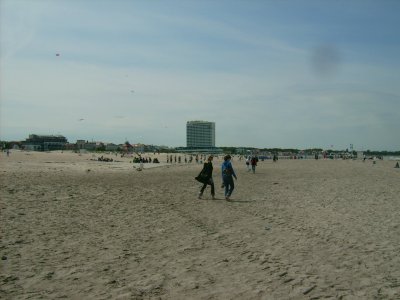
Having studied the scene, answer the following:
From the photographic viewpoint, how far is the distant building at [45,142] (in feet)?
561

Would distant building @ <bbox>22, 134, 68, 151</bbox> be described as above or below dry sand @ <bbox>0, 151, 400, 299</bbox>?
above

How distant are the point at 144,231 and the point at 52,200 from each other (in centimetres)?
592

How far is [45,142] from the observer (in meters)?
180

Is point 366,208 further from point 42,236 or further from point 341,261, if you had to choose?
point 42,236

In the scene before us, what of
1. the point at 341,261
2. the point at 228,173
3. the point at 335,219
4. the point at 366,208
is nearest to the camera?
the point at 341,261

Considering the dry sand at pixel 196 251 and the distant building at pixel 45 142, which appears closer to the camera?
the dry sand at pixel 196 251

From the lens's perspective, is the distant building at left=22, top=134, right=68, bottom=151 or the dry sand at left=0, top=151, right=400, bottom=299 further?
the distant building at left=22, top=134, right=68, bottom=151

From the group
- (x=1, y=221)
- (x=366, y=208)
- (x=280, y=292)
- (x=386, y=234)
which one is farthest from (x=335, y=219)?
(x=1, y=221)

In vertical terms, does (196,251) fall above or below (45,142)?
below

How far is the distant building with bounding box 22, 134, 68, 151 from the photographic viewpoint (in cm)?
17100

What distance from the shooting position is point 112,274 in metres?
6.06

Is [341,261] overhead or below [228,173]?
below

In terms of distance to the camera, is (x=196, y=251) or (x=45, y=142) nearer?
(x=196, y=251)

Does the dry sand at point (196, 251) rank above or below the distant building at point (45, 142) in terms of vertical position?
below
